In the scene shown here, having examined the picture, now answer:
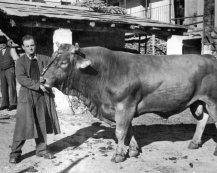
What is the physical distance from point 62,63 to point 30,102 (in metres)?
0.86

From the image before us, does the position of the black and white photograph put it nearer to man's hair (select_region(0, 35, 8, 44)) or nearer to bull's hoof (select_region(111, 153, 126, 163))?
bull's hoof (select_region(111, 153, 126, 163))

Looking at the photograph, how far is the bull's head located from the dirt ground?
1.39 meters

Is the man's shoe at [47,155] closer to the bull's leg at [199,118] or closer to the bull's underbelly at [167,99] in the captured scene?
the bull's underbelly at [167,99]

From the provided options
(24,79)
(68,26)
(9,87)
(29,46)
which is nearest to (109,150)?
(24,79)

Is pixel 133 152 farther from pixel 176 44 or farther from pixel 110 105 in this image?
pixel 176 44

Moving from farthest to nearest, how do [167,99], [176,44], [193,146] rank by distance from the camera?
1. [176,44]
2. [193,146]
3. [167,99]

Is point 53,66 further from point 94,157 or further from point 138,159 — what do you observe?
point 138,159

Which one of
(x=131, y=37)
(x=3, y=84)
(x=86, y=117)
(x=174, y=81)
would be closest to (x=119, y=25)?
(x=86, y=117)

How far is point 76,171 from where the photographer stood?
5023 mm

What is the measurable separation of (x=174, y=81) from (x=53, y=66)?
2.10m

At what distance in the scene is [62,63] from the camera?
16.7ft

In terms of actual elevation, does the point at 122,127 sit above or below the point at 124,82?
below

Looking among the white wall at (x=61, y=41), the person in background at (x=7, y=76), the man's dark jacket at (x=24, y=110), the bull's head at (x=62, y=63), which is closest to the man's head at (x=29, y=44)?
the man's dark jacket at (x=24, y=110)

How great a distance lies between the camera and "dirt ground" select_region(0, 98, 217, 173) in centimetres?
519
